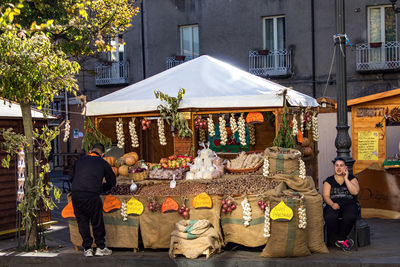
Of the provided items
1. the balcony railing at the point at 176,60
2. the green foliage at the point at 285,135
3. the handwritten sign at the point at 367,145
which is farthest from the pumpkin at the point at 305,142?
the balcony railing at the point at 176,60

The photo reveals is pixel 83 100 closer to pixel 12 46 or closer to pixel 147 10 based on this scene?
pixel 12 46

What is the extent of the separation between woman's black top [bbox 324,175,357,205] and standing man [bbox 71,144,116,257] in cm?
333

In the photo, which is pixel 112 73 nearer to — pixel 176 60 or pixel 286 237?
pixel 176 60

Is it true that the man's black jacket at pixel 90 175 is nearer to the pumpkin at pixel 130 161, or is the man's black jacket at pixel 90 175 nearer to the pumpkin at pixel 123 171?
the pumpkin at pixel 123 171

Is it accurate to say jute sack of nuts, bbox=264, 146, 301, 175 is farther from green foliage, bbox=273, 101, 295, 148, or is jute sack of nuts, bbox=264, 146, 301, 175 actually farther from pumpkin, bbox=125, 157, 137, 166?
pumpkin, bbox=125, 157, 137, 166

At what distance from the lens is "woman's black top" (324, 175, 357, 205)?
7.70 metres

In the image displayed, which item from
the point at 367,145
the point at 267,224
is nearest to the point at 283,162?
the point at 267,224

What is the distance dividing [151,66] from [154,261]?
15.4m

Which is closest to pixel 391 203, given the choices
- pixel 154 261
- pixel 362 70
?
pixel 154 261

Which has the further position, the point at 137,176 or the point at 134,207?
the point at 137,176

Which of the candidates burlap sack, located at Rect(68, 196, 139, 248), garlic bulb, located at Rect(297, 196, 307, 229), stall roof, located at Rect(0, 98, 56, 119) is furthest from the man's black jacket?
garlic bulb, located at Rect(297, 196, 307, 229)

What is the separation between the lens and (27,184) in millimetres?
8195

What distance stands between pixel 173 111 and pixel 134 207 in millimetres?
1949

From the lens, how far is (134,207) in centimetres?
786
